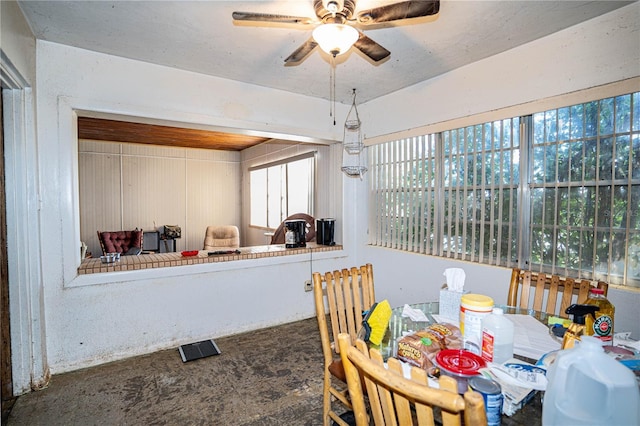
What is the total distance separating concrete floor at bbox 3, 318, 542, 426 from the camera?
1884mm

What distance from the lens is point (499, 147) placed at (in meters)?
2.51

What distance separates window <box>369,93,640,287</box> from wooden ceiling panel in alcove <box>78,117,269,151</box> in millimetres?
2768

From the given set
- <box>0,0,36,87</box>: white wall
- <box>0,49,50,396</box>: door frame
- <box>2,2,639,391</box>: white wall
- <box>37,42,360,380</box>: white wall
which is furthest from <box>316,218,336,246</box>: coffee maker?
<box>0,0,36,87</box>: white wall

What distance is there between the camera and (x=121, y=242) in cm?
540

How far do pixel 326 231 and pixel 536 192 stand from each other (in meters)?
2.18

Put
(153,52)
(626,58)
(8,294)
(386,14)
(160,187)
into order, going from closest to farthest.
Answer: (386,14) < (626,58) < (8,294) < (153,52) < (160,187)

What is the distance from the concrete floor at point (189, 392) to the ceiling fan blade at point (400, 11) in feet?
7.41

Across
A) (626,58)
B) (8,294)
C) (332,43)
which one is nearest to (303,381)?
(8,294)

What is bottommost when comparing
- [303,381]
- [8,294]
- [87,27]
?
[303,381]

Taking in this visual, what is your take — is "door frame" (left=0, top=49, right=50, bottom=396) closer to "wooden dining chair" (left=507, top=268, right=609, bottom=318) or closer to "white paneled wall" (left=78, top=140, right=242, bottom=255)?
"wooden dining chair" (left=507, top=268, right=609, bottom=318)

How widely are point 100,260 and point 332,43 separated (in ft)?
8.72

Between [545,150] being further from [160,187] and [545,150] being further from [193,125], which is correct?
A: [160,187]

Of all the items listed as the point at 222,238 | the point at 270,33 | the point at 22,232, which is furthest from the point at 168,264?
the point at 222,238

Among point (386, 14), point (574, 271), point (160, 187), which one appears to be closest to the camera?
point (386, 14)
